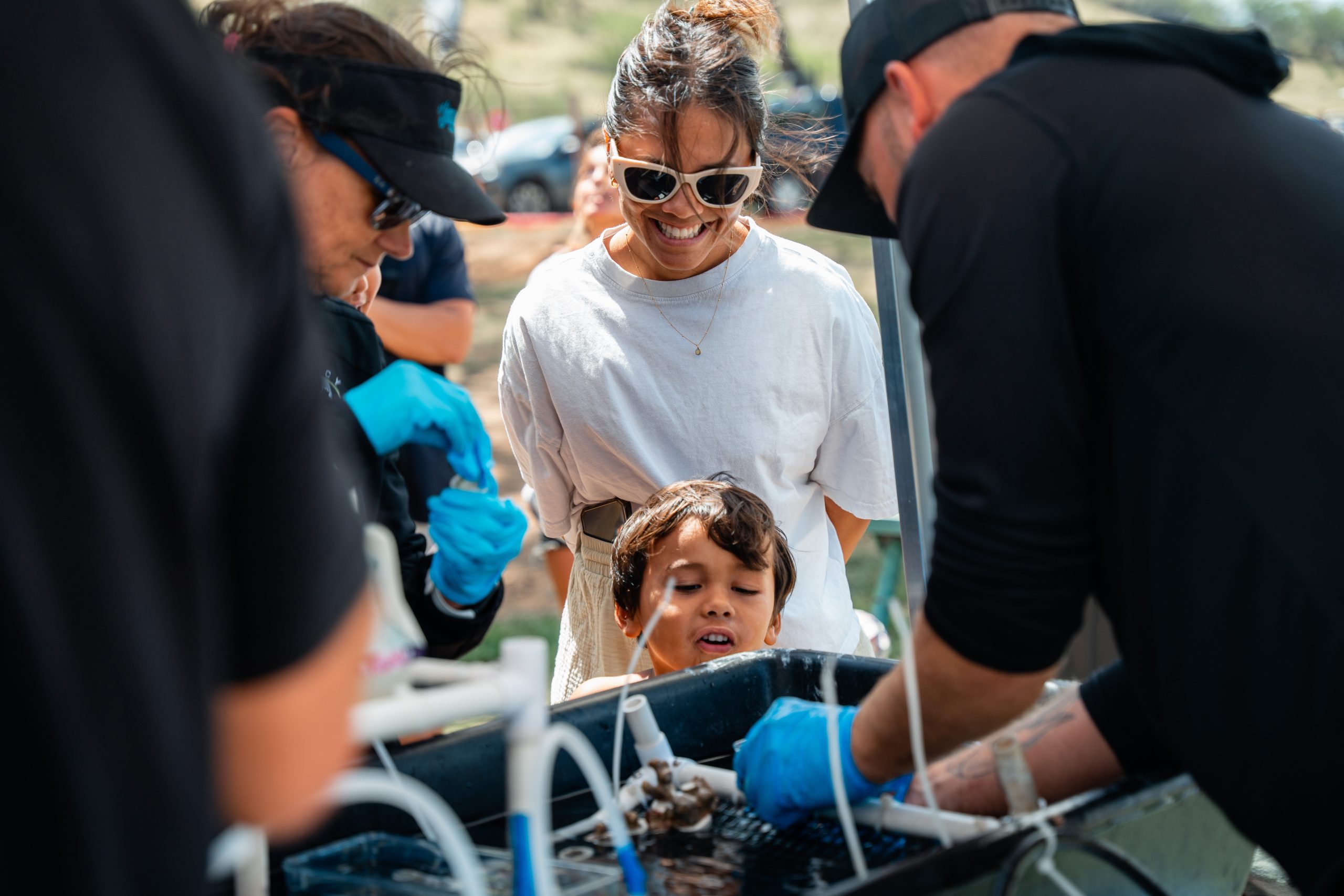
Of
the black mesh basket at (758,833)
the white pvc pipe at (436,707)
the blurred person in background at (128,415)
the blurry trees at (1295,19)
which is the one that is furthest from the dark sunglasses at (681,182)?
the blurry trees at (1295,19)

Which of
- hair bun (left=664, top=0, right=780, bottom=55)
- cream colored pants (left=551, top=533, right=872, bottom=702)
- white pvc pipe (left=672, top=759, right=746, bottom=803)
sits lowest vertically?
cream colored pants (left=551, top=533, right=872, bottom=702)

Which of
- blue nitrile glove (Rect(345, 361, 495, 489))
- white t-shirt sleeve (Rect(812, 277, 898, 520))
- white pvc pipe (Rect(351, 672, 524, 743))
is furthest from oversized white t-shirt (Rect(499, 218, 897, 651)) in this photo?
white pvc pipe (Rect(351, 672, 524, 743))

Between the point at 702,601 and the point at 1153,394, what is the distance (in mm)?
1324

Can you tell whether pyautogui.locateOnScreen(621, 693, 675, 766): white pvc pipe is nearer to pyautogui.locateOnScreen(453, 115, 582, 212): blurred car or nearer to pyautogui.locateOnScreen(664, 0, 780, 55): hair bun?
pyautogui.locateOnScreen(664, 0, 780, 55): hair bun

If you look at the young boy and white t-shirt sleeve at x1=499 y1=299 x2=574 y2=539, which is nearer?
the young boy

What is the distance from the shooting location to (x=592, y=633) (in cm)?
259

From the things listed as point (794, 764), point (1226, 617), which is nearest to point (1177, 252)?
point (1226, 617)

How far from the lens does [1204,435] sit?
1.04 meters

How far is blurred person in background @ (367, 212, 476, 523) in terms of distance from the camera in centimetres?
359

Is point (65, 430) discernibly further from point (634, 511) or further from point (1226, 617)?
point (634, 511)

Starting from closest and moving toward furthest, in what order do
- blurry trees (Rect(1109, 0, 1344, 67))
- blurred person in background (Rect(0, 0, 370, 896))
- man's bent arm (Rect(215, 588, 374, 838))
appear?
1. blurred person in background (Rect(0, 0, 370, 896))
2. man's bent arm (Rect(215, 588, 374, 838))
3. blurry trees (Rect(1109, 0, 1344, 67))

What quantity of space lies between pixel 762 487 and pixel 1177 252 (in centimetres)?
143

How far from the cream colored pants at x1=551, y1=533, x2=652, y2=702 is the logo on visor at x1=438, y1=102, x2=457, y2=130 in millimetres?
1133

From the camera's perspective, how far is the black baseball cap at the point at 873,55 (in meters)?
1.29
